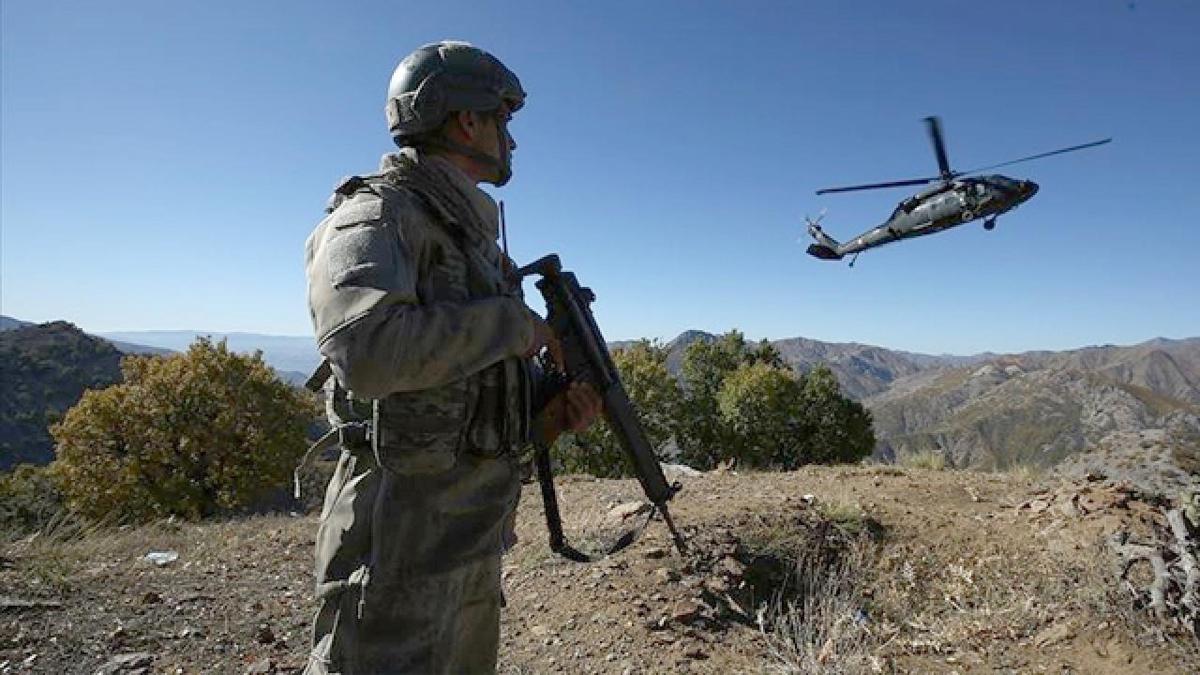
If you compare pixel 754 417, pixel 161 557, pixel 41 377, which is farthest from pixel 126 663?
pixel 41 377

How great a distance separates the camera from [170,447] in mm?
20219

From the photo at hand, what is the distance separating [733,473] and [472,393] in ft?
29.7

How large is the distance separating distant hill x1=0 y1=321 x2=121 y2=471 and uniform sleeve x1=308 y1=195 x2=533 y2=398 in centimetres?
5318

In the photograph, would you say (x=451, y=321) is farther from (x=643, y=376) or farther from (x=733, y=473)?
(x=643, y=376)

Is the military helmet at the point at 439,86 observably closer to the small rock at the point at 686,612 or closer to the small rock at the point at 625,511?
the small rock at the point at 686,612

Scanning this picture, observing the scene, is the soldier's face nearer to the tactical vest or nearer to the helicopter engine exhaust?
the tactical vest

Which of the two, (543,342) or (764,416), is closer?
(543,342)

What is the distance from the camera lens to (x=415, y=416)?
168 cm

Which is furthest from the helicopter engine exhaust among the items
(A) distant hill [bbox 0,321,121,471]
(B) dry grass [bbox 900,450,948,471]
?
(A) distant hill [bbox 0,321,121,471]

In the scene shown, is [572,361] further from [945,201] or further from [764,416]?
[764,416]

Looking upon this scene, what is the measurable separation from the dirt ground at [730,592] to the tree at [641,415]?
18.3 m

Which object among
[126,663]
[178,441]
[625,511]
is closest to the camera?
[126,663]

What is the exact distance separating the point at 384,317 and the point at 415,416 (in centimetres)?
31

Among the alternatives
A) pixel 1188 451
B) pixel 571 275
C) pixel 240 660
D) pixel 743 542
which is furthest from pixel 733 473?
pixel 571 275
